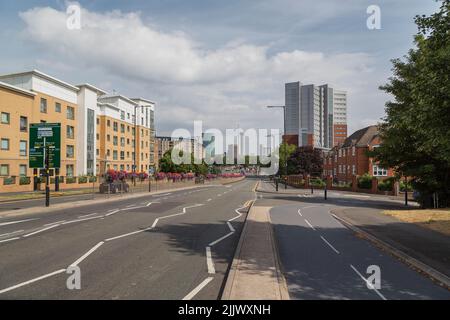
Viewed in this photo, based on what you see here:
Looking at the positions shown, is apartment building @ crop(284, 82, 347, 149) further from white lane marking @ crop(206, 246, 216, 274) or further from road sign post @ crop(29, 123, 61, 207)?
white lane marking @ crop(206, 246, 216, 274)

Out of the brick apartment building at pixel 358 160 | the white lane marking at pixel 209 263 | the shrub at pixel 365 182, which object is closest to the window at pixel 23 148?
the white lane marking at pixel 209 263

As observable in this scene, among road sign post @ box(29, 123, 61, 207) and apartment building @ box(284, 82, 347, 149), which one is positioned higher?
apartment building @ box(284, 82, 347, 149)

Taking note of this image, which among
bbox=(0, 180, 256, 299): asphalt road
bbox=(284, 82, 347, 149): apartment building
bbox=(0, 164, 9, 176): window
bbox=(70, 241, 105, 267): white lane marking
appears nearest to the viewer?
bbox=(0, 180, 256, 299): asphalt road

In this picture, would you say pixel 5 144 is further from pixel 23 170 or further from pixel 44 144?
pixel 44 144

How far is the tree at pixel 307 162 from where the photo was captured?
85.9 meters

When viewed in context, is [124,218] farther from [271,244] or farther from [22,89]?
[22,89]

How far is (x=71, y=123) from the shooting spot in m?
56.2

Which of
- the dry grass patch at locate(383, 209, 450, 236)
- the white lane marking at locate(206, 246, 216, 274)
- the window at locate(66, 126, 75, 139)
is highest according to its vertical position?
the window at locate(66, 126, 75, 139)

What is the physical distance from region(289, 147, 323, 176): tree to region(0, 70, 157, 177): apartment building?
3850 cm

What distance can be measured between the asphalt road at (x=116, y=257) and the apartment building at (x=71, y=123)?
30.0 meters

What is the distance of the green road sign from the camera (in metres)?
24.5

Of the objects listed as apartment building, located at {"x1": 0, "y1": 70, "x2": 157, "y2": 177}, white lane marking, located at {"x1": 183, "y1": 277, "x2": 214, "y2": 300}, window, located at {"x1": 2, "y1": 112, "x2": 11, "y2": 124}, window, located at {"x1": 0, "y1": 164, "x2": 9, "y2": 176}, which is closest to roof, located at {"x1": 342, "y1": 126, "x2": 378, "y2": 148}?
apartment building, located at {"x1": 0, "y1": 70, "x2": 157, "y2": 177}

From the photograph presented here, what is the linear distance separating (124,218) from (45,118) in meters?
37.5

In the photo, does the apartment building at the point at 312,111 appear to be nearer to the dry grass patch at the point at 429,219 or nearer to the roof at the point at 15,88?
the roof at the point at 15,88
